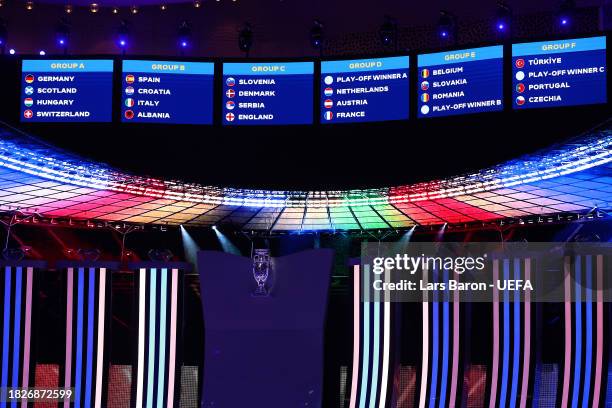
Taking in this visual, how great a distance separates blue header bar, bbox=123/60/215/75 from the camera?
605 centimetres

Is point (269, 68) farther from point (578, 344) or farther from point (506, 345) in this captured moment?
point (578, 344)

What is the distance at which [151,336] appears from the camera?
12.6ft

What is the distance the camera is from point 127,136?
6082mm

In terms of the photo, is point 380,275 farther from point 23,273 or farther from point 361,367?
point 23,273

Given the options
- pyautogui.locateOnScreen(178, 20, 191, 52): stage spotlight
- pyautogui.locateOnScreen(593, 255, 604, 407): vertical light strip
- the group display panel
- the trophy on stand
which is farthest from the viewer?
pyautogui.locateOnScreen(178, 20, 191, 52): stage spotlight

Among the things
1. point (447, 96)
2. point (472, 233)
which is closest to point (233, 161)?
point (447, 96)

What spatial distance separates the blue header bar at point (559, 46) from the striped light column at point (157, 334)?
3.14 meters

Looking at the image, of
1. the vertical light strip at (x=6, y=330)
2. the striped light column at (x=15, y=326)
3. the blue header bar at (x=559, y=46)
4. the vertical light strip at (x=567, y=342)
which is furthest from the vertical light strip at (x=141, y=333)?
the blue header bar at (x=559, y=46)

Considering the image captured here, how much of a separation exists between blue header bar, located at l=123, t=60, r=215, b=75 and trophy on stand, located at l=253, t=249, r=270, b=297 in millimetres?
2526

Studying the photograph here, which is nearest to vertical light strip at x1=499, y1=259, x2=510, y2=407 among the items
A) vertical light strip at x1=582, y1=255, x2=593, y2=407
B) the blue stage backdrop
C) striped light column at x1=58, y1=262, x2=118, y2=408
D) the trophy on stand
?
vertical light strip at x1=582, y1=255, x2=593, y2=407

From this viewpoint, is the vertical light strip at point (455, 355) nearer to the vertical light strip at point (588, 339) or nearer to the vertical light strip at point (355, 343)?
the vertical light strip at point (355, 343)

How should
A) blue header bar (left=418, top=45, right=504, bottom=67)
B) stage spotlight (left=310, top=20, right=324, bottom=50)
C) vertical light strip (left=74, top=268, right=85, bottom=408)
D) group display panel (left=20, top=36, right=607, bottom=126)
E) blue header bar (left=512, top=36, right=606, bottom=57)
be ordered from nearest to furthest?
vertical light strip (left=74, top=268, right=85, bottom=408) → blue header bar (left=512, top=36, right=606, bottom=57) → blue header bar (left=418, top=45, right=504, bottom=67) → group display panel (left=20, top=36, right=607, bottom=126) → stage spotlight (left=310, top=20, right=324, bottom=50)

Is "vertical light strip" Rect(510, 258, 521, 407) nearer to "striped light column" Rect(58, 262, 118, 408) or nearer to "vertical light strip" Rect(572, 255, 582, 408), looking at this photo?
"vertical light strip" Rect(572, 255, 582, 408)

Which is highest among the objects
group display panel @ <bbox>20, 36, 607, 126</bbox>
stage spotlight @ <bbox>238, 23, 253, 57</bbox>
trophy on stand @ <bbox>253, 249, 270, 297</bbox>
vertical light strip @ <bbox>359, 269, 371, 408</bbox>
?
stage spotlight @ <bbox>238, 23, 253, 57</bbox>
